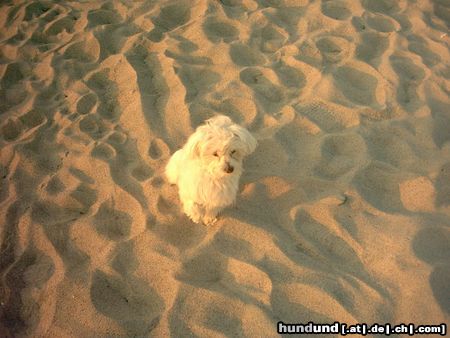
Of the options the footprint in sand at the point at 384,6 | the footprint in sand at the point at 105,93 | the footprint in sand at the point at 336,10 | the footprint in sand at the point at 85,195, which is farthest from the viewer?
the footprint in sand at the point at 384,6

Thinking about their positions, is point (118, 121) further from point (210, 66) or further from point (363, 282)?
point (363, 282)

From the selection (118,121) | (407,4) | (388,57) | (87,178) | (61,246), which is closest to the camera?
(61,246)

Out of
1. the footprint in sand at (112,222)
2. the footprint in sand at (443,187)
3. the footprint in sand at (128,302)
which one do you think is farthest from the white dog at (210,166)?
the footprint in sand at (443,187)

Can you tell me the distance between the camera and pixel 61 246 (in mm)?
2877

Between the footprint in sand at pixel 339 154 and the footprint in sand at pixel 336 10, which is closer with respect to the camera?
the footprint in sand at pixel 339 154

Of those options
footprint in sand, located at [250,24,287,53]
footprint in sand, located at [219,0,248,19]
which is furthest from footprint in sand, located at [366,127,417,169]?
footprint in sand, located at [219,0,248,19]

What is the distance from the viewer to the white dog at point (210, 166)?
2.46m

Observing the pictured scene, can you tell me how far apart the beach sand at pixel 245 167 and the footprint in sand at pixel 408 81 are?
0.07 ft

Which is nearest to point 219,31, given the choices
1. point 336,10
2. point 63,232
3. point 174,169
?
point 336,10

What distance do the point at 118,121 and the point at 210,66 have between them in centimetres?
119

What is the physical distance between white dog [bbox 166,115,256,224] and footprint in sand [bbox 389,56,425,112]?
1972 mm

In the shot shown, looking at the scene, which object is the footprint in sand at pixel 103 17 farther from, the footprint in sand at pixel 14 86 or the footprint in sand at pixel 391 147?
the footprint in sand at pixel 391 147

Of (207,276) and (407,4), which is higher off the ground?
(407,4)

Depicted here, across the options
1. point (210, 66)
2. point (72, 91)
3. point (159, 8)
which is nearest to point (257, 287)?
point (210, 66)
